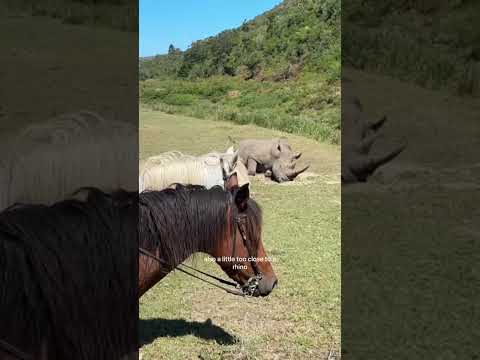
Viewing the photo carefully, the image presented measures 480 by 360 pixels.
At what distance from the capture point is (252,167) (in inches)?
98.8

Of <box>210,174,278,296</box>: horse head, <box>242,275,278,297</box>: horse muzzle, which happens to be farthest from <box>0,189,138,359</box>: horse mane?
<box>242,275,278,297</box>: horse muzzle

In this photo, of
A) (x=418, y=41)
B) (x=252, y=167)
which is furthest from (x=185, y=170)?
(x=418, y=41)

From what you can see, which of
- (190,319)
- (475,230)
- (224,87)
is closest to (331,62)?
(224,87)

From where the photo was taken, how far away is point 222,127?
2627 millimetres

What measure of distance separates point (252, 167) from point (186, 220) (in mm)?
1127

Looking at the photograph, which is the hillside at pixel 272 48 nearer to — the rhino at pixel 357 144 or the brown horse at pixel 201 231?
the rhino at pixel 357 144

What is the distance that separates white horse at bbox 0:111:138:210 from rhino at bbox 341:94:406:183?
5.73 ft

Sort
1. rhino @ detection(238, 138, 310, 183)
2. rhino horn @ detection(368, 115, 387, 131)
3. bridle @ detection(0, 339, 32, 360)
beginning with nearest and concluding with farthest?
bridle @ detection(0, 339, 32, 360) < rhino @ detection(238, 138, 310, 183) < rhino horn @ detection(368, 115, 387, 131)

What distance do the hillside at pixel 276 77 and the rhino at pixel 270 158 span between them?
177 millimetres

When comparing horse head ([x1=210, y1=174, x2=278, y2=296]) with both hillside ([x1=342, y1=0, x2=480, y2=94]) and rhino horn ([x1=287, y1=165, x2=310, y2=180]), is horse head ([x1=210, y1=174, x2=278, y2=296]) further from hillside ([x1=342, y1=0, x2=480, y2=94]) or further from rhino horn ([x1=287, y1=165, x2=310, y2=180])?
hillside ([x1=342, y1=0, x2=480, y2=94])

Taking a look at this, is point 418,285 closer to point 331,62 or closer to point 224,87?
point 331,62

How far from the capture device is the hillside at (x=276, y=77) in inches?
102

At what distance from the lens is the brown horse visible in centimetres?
137

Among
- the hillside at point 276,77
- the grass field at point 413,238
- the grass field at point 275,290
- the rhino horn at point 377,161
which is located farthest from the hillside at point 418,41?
the grass field at point 275,290
